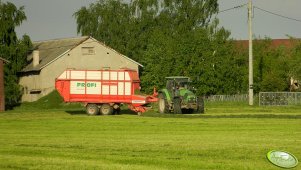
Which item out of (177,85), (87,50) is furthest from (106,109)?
(87,50)

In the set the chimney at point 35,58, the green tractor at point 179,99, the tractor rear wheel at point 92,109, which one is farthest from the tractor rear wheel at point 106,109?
the chimney at point 35,58

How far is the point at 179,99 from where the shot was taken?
43344mm

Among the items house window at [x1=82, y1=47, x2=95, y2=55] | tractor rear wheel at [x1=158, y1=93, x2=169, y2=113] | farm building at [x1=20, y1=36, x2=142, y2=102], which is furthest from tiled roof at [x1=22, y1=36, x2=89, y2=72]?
tractor rear wheel at [x1=158, y1=93, x2=169, y2=113]

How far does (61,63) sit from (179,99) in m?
36.2

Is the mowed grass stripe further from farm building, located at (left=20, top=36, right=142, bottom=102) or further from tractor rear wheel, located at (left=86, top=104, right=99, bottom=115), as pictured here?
farm building, located at (left=20, top=36, right=142, bottom=102)

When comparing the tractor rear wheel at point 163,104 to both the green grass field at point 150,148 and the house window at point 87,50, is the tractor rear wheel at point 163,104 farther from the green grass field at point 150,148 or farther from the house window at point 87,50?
the house window at point 87,50

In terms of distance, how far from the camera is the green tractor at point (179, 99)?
43219 millimetres

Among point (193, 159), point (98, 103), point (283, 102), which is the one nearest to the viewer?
point (193, 159)

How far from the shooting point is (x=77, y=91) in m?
47.4

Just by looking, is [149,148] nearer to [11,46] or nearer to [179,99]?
[179,99]

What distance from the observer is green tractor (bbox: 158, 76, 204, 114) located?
142ft

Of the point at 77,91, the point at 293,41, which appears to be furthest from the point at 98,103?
the point at 293,41

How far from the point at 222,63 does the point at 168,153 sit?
177ft

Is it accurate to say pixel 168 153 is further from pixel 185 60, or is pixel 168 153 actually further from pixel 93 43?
pixel 93 43
